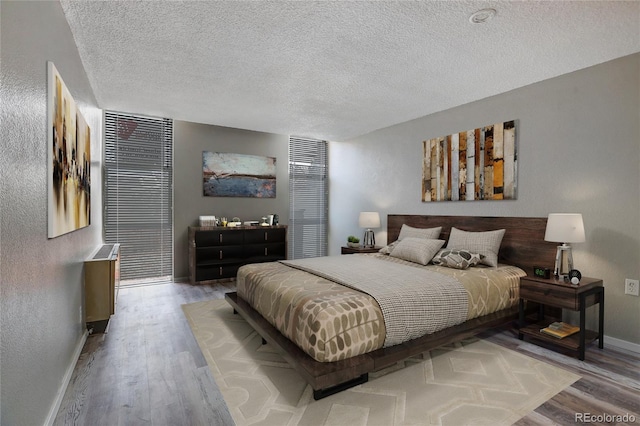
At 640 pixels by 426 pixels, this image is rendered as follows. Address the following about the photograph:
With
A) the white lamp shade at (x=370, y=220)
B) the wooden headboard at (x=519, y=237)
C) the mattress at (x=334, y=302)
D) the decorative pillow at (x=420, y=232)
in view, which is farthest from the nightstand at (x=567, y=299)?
the white lamp shade at (x=370, y=220)

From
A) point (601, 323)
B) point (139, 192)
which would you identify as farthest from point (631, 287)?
point (139, 192)

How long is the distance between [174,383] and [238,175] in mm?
3958

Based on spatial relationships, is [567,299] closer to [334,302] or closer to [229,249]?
[334,302]

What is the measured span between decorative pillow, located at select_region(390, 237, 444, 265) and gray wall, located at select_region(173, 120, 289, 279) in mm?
2909

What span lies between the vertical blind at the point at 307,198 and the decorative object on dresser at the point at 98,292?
3.60 m

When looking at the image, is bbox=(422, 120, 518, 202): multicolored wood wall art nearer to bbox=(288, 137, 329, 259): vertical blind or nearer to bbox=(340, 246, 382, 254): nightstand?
bbox=(340, 246, 382, 254): nightstand

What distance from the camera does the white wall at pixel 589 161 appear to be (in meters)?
2.72

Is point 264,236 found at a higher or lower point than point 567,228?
lower

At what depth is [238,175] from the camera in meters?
5.65

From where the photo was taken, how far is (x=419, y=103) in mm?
4027

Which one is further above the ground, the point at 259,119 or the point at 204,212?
the point at 259,119

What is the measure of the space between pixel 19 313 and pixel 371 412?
70.8 inches

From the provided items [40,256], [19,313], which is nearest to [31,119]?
[40,256]

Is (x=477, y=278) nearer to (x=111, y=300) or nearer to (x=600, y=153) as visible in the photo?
(x=600, y=153)
